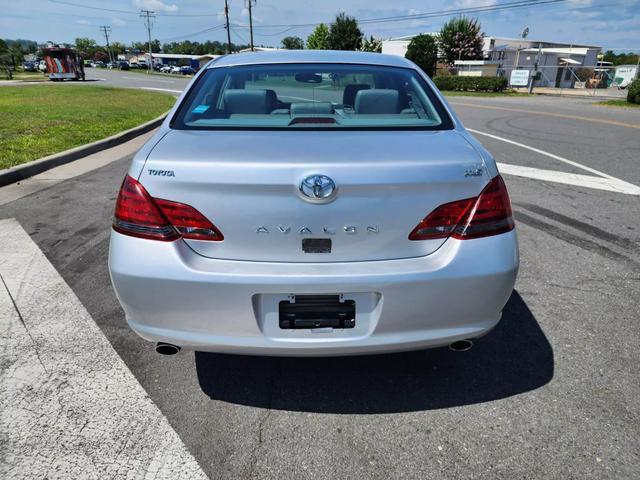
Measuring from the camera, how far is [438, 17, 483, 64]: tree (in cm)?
5872

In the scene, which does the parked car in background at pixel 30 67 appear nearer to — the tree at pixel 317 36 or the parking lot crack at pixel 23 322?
the tree at pixel 317 36

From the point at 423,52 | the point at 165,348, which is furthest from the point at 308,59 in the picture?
the point at 423,52

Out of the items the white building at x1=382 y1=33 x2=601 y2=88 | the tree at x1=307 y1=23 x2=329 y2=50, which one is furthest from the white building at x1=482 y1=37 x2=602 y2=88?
the tree at x1=307 y1=23 x2=329 y2=50

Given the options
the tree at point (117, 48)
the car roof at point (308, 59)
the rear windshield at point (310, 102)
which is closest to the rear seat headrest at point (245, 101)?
the rear windshield at point (310, 102)

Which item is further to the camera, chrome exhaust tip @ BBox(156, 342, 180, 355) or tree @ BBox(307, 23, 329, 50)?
tree @ BBox(307, 23, 329, 50)

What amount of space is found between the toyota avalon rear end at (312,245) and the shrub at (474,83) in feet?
122

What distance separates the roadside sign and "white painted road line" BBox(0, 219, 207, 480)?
1553 inches

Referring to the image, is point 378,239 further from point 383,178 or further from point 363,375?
point 363,375

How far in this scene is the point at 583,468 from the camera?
6.57 feet

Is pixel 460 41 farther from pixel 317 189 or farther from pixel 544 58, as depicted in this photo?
pixel 317 189

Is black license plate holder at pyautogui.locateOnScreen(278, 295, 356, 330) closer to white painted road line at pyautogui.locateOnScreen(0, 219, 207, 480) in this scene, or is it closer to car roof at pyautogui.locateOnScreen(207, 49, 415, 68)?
white painted road line at pyautogui.locateOnScreen(0, 219, 207, 480)

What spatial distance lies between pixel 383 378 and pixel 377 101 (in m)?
1.61

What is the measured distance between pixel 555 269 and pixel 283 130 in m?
2.74

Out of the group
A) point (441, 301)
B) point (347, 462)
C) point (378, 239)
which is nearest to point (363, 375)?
point (347, 462)
